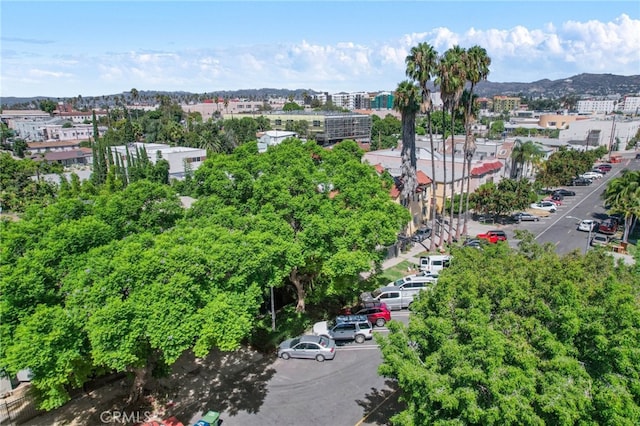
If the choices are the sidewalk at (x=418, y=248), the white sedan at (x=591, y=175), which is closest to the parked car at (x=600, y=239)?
the sidewalk at (x=418, y=248)

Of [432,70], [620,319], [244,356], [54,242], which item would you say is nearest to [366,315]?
[244,356]

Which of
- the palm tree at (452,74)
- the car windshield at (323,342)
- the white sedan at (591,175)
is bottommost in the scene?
the car windshield at (323,342)

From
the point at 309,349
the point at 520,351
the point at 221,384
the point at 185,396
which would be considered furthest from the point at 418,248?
the point at 520,351

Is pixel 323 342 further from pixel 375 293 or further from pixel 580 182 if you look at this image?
pixel 580 182

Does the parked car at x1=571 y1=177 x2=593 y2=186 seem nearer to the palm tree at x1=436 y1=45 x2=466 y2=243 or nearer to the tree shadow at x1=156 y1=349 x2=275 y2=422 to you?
the palm tree at x1=436 y1=45 x2=466 y2=243

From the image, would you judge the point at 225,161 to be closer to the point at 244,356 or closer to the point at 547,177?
the point at 244,356

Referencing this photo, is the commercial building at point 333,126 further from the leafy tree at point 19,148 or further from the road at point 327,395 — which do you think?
the road at point 327,395
